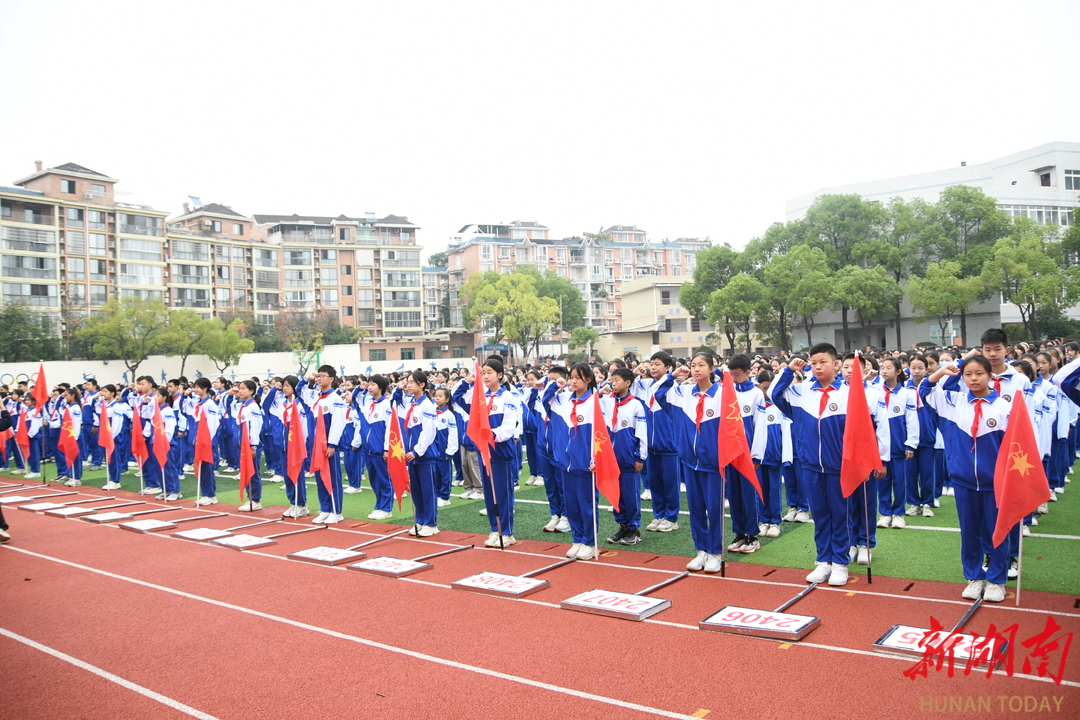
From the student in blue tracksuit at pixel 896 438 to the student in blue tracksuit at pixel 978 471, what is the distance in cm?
239

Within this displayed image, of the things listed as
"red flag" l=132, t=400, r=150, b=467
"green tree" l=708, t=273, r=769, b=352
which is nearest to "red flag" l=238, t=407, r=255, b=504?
"red flag" l=132, t=400, r=150, b=467

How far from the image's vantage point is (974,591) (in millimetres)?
5566

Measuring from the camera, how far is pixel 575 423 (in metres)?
7.80

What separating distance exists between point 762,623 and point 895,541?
333 centimetres

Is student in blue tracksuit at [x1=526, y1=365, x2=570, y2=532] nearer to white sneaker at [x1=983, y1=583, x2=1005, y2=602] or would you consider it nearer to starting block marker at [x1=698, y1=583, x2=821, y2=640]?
starting block marker at [x1=698, y1=583, x2=821, y2=640]

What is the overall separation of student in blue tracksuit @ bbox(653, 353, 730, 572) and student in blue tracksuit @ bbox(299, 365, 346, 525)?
18.6 ft

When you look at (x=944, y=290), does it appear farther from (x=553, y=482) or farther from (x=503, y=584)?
(x=503, y=584)

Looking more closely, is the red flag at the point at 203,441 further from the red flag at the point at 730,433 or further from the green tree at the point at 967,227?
the green tree at the point at 967,227

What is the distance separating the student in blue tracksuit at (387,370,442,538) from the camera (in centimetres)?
906

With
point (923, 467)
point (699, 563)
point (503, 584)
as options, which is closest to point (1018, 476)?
point (699, 563)

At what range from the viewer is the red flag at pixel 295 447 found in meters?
10.7

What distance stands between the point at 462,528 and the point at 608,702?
5789mm

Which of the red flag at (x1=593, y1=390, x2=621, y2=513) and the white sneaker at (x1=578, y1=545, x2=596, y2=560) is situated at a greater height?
the red flag at (x1=593, y1=390, x2=621, y2=513)

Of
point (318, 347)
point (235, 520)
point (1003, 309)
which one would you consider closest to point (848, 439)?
point (235, 520)
